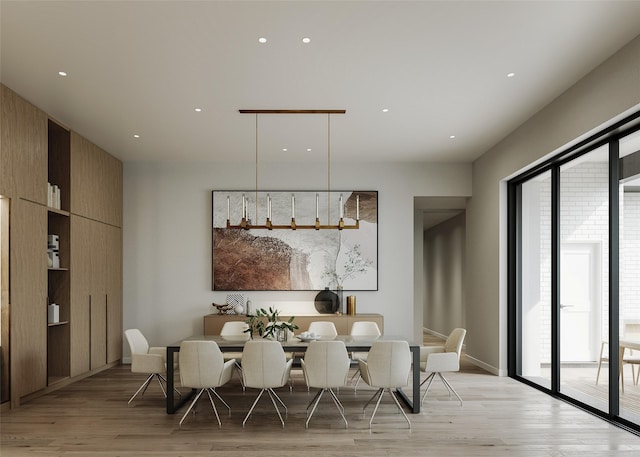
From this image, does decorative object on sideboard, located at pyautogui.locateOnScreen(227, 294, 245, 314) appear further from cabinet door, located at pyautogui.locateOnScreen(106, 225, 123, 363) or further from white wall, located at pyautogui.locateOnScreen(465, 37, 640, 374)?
white wall, located at pyautogui.locateOnScreen(465, 37, 640, 374)

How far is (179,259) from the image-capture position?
8906mm

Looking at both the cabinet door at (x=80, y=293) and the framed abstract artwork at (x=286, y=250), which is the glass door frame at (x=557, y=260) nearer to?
the framed abstract artwork at (x=286, y=250)

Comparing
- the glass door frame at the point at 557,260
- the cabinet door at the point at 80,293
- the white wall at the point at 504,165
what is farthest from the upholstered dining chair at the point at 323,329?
the cabinet door at the point at 80,293

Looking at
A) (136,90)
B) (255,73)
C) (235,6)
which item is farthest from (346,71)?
(136,90)

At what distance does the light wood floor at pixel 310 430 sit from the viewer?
4.32 m

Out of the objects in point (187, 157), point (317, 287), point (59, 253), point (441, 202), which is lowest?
point (317, 287)

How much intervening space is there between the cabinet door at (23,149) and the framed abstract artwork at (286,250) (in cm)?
310

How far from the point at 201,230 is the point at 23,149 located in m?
3.50

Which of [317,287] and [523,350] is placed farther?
[317,287]

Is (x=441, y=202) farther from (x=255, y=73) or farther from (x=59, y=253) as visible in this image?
(x=59, y=253)

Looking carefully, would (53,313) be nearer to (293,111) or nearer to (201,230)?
(201,230)

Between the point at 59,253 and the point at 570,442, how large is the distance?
20.0ft

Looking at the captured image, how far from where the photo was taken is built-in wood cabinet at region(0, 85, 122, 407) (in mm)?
5605

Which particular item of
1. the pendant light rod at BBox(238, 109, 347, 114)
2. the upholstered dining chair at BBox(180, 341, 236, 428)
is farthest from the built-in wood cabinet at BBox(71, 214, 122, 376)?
the pendant light rod at BBox(238, 109, 347, 114)
